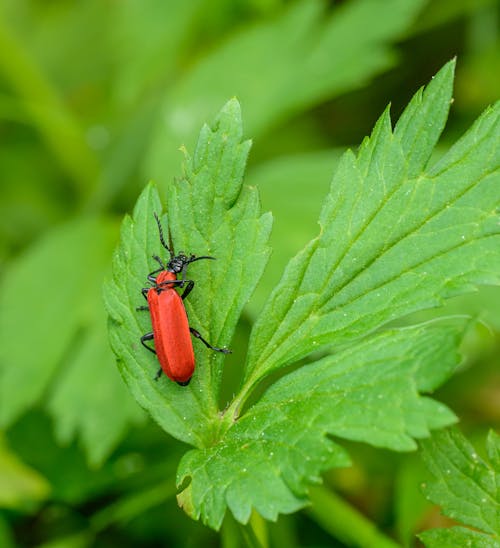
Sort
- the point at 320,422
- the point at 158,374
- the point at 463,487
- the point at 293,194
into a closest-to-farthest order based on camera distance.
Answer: the point at 320,422
the point at 463,487
the point at 158,374
the point at 293,194

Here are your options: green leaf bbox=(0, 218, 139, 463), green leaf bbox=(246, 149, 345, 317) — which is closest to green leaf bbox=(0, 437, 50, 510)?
green leaf bbox=(0, 218, 139, 463)

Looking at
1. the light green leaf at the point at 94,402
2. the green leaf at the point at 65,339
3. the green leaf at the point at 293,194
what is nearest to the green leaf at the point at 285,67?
the green leaf at the point at 293,194

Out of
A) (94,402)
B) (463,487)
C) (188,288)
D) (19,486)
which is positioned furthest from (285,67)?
(463,487)

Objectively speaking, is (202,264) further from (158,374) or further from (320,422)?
(320,422)

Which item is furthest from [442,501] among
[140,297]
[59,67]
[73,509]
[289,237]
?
[59,67]

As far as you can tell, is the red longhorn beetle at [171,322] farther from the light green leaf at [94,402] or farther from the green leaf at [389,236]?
the light green leaf at [94,402]

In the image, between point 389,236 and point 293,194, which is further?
point 293,194
